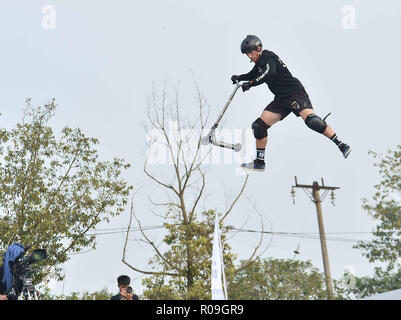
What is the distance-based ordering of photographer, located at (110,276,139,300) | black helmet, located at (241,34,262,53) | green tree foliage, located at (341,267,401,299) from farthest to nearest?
Result: green tree foliage, located at (341,267,401,299) < black helmet, located at (241,34,262,53) < photographer, located at (110,276,139,300)

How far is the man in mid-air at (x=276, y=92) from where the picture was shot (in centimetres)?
862

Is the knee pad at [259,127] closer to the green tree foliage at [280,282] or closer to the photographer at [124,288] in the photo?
the photographer at [124,288]

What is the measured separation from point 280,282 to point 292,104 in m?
28.5

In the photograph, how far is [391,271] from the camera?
33906 millimetres

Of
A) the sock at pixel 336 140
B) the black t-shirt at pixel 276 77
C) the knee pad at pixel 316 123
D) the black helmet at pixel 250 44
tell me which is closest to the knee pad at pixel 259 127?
the black t-shirt at pixel 276 77

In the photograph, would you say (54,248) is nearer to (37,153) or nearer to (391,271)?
(37,153)

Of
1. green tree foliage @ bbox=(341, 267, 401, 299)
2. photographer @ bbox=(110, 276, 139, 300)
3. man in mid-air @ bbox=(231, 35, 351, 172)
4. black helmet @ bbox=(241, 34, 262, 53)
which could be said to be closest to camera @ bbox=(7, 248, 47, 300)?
photographer @ bbox=(110, 276, 139, 300)

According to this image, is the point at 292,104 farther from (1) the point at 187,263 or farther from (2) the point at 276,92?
(1) the point at 187,263

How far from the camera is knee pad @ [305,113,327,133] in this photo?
8.63m

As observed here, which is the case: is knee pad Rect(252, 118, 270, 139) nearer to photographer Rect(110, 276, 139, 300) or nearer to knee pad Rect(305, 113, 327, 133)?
knee pad Rect(305, 113, 327, 133)

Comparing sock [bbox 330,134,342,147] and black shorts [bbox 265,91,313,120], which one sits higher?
black shorts [bbox 265,91,313,120]

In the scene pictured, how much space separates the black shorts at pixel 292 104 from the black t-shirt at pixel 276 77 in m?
0.07

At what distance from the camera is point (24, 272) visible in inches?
302

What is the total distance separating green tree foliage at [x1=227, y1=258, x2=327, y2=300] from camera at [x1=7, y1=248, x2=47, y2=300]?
28.0m
